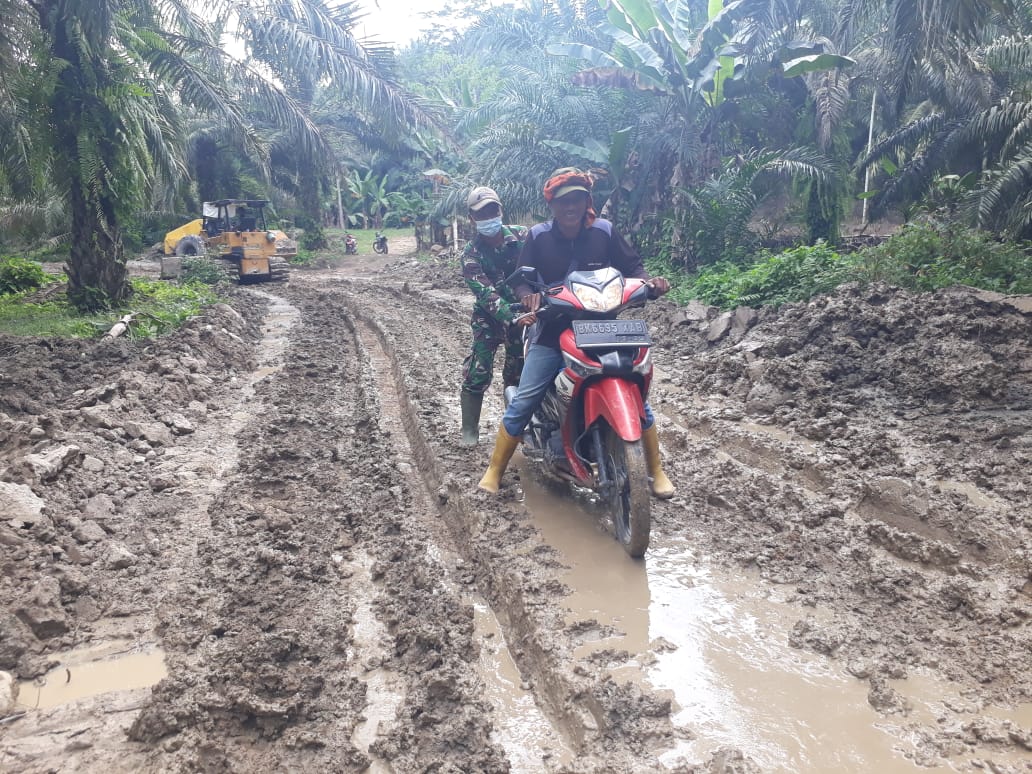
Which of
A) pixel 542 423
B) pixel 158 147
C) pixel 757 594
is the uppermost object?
pixel 158 147

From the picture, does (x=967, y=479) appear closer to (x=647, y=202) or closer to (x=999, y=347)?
(x=999, y=347)

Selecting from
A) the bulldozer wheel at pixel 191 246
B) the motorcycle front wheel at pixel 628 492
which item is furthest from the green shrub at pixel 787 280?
the bulldozer wheel at pixel 191 246

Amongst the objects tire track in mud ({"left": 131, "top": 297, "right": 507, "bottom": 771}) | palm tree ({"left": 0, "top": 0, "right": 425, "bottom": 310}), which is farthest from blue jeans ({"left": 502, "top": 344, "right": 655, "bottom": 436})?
palm tree ({"left": 0, "top": 0, "right": 425, "bottom": 310})

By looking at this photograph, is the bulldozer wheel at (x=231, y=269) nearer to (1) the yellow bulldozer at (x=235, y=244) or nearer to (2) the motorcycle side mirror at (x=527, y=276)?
(1) the yellow bulldozer at (x=235, y=244)

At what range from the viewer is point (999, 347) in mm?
6254

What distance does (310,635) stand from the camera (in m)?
3.49

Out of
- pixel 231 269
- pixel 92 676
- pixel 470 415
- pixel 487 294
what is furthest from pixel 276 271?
pixel 92 676

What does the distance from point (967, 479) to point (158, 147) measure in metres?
12.3

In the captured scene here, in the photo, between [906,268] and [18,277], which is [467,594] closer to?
[906,268]

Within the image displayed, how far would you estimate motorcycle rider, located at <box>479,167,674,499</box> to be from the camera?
461cm

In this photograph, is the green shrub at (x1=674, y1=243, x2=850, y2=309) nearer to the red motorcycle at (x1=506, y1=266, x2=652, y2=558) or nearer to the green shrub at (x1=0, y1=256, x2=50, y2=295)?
the red motorcycle at (x1=506, y1=266, x2=652, y2=558)

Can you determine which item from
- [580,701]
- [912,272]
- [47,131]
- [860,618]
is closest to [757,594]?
[860,618]

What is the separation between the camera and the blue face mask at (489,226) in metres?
5.43

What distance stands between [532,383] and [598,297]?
0.75m
